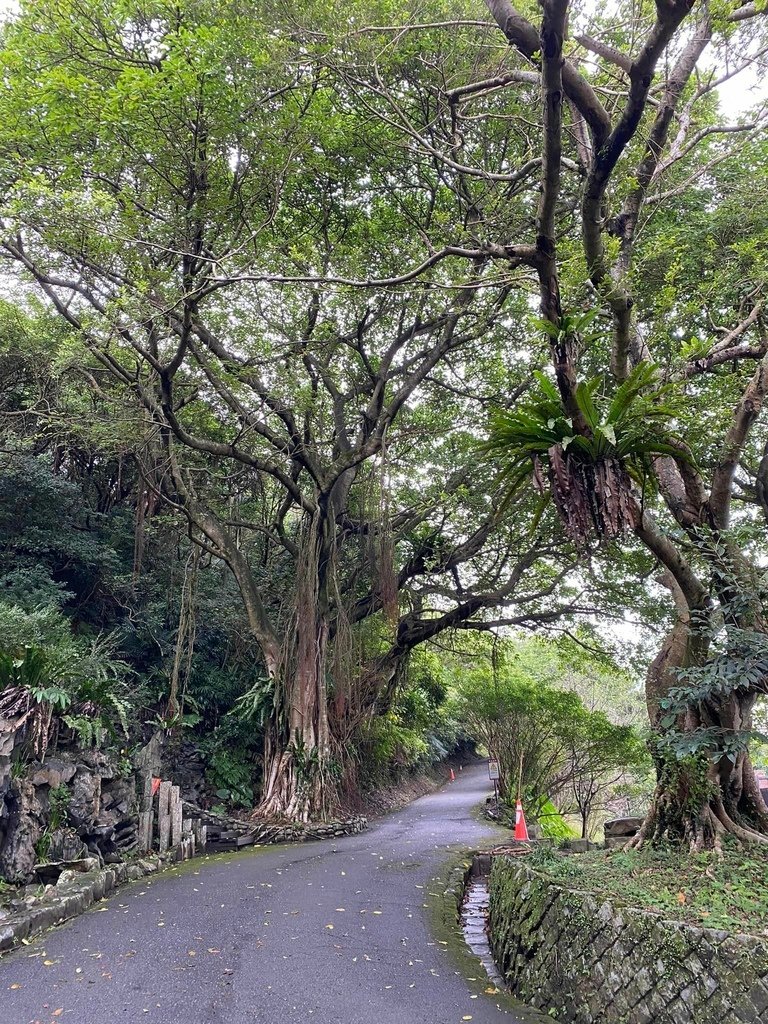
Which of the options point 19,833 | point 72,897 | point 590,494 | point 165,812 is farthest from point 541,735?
point 590,494

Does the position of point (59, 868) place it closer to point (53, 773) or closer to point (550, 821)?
point (53, 773)

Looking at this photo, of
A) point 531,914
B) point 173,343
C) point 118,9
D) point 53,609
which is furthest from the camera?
point 173,343

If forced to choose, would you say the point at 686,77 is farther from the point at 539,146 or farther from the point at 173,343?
the point at 173,343

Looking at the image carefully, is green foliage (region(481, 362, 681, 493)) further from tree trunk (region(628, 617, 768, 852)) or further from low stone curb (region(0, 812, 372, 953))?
low stone curb (region(0, 812, 372, 953))

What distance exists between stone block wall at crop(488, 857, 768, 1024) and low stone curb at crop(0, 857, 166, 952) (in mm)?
2906

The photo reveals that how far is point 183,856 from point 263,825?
168 centimetres

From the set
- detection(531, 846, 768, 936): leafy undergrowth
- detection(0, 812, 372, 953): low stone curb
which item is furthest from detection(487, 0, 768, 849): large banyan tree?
detection(0, 812, 372, 953): low stone curb

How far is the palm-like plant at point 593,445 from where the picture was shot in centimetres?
375

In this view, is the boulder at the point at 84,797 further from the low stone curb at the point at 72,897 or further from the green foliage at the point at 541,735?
the green foliage at the point at 541,735

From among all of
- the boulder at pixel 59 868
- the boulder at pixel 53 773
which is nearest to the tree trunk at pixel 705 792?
the boulder at pixel 59 868

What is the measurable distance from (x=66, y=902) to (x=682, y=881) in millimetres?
3959

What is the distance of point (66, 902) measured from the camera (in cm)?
451

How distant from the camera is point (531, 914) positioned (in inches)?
152

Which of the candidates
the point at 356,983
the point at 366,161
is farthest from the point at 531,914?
the point at 366,161
